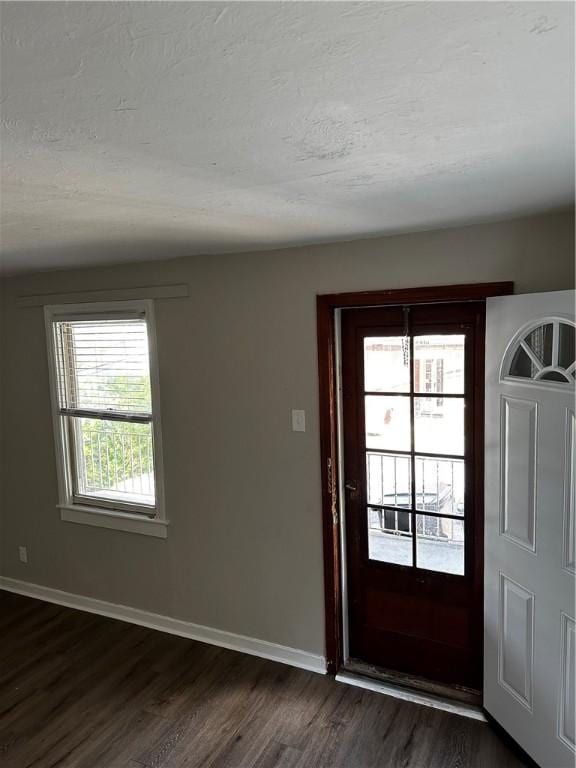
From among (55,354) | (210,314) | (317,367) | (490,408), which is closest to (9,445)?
(55,354)

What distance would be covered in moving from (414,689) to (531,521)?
1225 millimetres

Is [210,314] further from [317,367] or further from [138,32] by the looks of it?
[138,32]

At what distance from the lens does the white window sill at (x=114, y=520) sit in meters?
3.45

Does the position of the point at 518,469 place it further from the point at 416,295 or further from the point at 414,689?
the point at 414,689

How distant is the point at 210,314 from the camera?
3162 millimetres

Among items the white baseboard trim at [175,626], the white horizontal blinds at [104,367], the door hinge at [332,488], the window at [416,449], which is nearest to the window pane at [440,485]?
the window at [416,449]

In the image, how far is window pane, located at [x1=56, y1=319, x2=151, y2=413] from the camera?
342 centimetres

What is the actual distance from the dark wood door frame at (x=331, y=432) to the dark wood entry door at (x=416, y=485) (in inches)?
3.3

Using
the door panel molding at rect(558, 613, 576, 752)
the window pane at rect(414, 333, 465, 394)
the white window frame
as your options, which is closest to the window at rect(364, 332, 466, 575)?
the window pane at rect(414, 333, 465, 394)

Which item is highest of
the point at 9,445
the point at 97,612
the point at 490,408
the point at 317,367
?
the point at 317,367

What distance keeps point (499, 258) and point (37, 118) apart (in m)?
1.94

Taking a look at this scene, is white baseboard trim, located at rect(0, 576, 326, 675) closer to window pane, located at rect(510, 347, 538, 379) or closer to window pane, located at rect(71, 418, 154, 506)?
window pane, located at rect(71, 418, 154, 506)

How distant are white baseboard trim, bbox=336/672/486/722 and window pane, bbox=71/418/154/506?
1570mm

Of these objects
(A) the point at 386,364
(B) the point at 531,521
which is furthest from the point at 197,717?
(A) the point at 386,364
